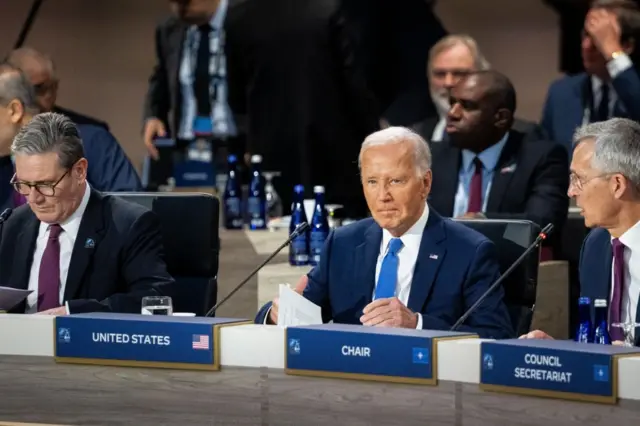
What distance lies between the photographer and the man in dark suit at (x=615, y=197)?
3.72 metres

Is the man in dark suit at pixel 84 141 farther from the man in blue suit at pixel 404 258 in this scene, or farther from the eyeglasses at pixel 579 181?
the eyeglasses at pixel 579 181

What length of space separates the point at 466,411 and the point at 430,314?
992 mm

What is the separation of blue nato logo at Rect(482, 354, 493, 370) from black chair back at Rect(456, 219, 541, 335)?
1133 mm

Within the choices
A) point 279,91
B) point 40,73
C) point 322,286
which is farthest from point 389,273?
point 279,91

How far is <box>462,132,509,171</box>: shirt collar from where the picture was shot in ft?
18.9

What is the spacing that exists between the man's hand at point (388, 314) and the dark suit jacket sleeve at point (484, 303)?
0.30 feet

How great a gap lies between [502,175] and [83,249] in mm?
2098

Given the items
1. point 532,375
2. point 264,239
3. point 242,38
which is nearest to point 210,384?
point 532,375

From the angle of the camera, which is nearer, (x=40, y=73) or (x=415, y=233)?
(x=415, y=233)

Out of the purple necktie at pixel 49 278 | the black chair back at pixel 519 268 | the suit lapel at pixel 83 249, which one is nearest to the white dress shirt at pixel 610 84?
the black chair back at pixel 519 268

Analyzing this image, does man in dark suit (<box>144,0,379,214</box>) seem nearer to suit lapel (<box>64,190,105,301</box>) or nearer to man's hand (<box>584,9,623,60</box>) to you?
man's hand (<box>584,9,623,60</box>)

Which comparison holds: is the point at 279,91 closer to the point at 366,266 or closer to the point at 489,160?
the point at 489,160

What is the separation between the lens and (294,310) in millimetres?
3525

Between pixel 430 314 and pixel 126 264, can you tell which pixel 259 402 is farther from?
pixel 126 264
